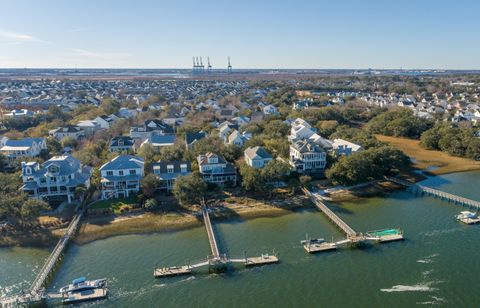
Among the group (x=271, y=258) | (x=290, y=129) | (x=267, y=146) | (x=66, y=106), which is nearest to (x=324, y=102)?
(x=290, y=129)

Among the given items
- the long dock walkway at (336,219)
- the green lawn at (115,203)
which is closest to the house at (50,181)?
the green lawn at (115,203)

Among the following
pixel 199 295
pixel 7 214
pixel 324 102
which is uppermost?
pixel 324 102

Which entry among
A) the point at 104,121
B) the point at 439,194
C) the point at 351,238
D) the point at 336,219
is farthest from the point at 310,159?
the point at 104,121

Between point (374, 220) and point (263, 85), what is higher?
point (263, 85)

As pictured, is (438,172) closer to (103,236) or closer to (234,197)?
(234,197)

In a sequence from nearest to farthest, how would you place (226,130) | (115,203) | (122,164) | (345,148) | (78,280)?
(78,280), (115,203), (122,164), (345,148), (226,130)

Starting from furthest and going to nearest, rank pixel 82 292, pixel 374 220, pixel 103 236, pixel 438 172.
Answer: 1. pixel 438 172
2. pixel 374 220
3. pixel 103 236
4. pixel 82 292

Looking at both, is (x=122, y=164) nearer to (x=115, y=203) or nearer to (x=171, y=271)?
(x=115, y=203)
